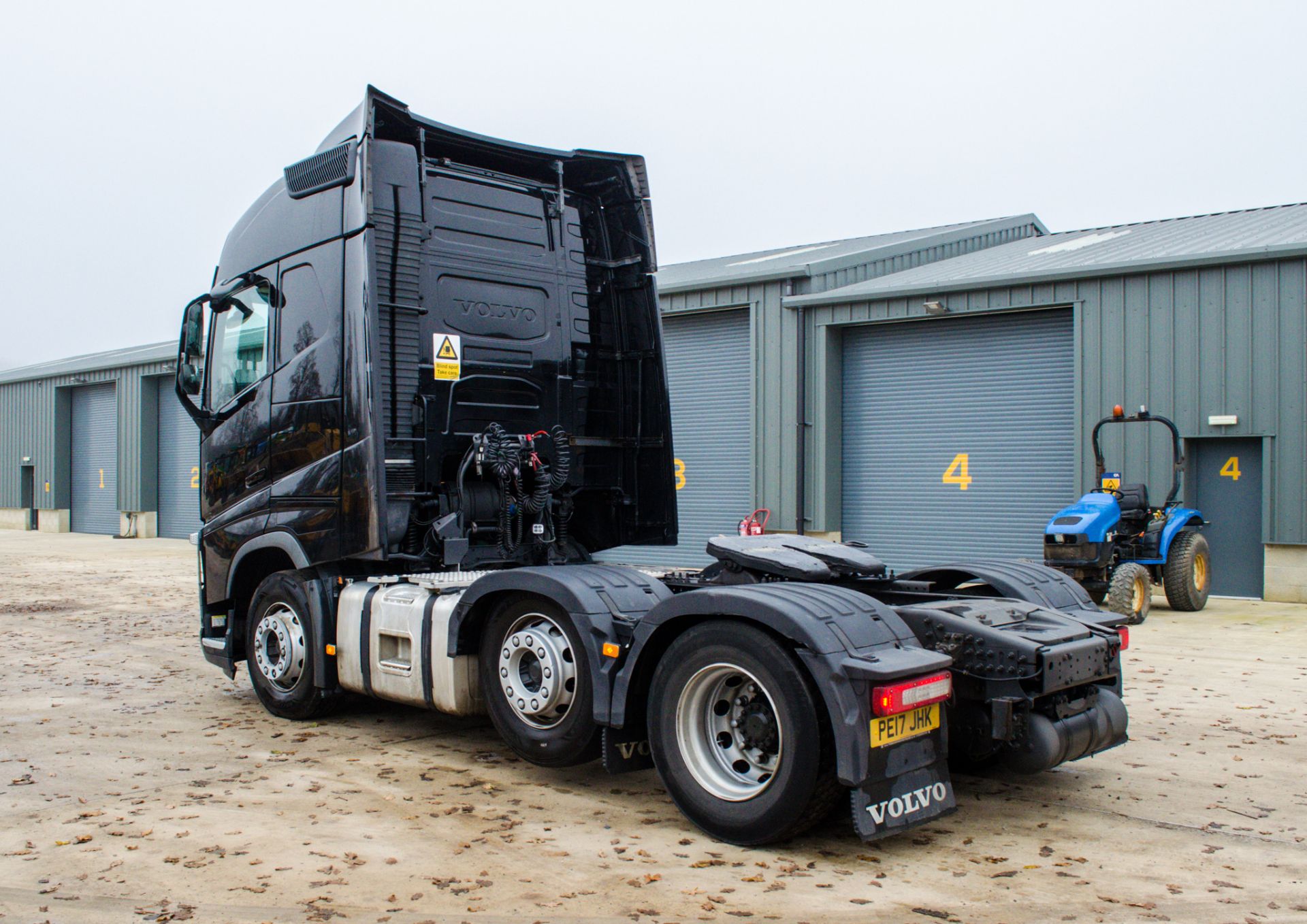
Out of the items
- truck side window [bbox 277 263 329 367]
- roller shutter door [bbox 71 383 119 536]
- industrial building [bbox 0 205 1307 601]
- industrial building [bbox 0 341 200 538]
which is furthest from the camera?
roller shutter door [bbox 71 383 119 536]

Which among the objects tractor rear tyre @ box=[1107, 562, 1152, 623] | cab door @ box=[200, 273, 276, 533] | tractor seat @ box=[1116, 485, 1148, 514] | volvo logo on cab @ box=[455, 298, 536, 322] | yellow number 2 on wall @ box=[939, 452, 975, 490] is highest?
volvo logo on cab @ box=[455, 298, 536, 322]

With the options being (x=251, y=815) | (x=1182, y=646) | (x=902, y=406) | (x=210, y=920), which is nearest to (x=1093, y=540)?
(x=1182, y=646)

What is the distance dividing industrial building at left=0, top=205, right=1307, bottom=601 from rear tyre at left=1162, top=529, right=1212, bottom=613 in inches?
74.7

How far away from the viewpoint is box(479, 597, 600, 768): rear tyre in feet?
18.3

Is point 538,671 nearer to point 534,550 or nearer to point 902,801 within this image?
point 534,550

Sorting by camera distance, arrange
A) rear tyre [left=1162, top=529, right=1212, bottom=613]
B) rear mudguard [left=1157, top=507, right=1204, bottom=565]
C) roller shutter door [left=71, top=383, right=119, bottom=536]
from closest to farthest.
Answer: rear mudguard [left=1157, top=507, right=1204, bottom=565], rear tyre [left=1162, top=529, right=1212, bottom=613], roller shutter door [left=71, top=383, right=119, bottom=536]

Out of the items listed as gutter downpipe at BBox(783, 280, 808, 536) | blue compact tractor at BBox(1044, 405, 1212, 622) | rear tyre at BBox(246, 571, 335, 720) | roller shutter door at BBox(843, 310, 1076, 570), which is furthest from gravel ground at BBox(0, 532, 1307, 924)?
gutter downpipe at BBox(783, 280, 808, 536)

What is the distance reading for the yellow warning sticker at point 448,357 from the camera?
721 cm

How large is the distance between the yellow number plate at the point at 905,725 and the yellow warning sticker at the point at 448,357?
383 centimetres

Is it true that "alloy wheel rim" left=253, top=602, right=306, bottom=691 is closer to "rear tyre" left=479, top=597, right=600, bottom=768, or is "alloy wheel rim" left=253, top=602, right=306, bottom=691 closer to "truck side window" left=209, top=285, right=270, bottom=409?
"truck side window" left=209, top=285, right=270, bottom=409

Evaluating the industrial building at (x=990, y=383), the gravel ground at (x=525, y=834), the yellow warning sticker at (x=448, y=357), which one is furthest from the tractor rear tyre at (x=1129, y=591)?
the yellow warning sticker at (x=448, y=357)

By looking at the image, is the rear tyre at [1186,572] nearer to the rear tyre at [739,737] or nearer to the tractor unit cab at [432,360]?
the tractor unit cab at [432,360]

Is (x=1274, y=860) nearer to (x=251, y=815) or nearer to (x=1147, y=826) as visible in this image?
(x=1147, y=826)

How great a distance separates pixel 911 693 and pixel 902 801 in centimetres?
42
